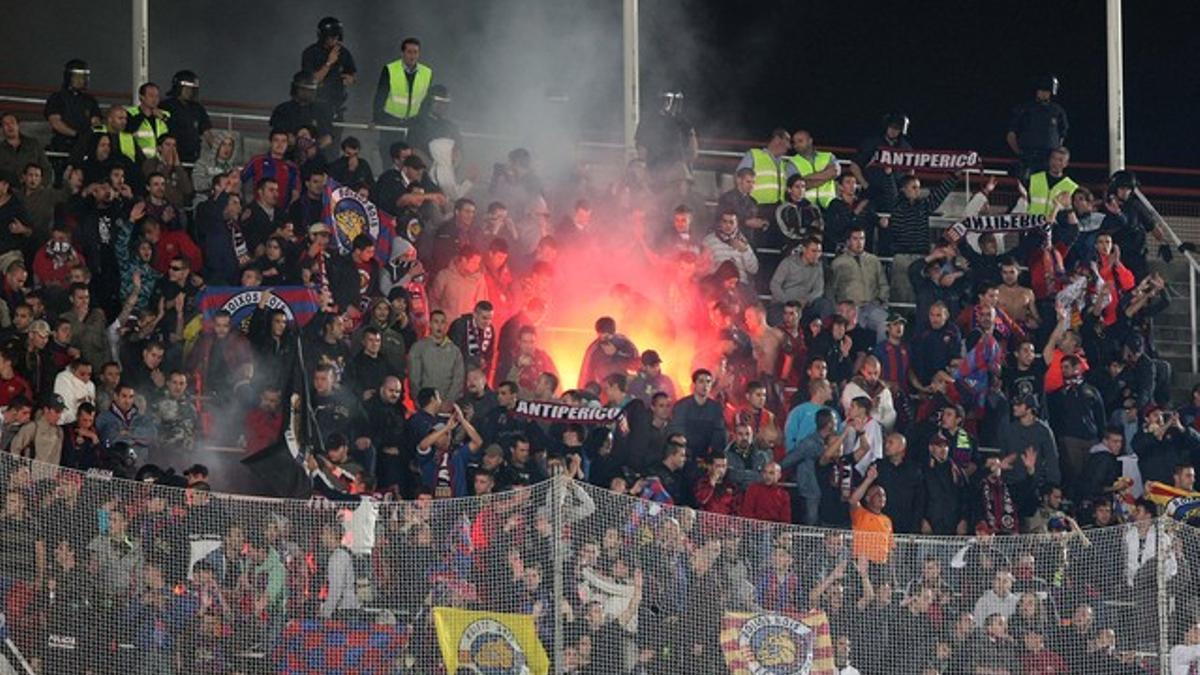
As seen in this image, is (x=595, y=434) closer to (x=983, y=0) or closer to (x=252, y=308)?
(x=252, y=308)

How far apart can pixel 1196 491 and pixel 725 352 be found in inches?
147

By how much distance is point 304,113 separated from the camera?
21734 millimetres

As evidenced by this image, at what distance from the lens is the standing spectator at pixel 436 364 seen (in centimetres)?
1997

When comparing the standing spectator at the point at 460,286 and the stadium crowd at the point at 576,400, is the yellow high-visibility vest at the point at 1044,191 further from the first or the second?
the standing spectator at the point at 460,286

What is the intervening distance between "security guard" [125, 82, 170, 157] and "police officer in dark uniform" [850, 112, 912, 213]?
19.2 feet

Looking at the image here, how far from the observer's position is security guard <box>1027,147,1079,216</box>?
23.7 meters

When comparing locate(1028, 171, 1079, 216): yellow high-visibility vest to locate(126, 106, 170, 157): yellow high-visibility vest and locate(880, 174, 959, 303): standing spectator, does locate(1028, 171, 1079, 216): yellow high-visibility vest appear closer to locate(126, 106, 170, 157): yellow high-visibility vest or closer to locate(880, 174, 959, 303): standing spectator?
locate(880, 174, 959, 303): standing spectator

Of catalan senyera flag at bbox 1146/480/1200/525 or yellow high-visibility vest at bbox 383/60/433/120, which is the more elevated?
yellow high-visibility vest at bbox 383/60/433/120

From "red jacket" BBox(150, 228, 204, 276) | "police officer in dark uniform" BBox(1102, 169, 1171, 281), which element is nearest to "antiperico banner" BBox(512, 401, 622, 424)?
"red jacket" BBox(150, 228, 204, 276)

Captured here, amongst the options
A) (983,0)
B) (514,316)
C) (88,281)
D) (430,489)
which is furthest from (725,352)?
(983,0)

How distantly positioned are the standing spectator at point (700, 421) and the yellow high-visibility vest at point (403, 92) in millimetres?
4262

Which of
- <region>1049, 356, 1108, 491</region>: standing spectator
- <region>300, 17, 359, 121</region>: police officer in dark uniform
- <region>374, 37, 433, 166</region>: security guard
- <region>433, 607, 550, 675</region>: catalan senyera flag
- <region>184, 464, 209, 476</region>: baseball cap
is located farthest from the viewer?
<region>374, 37, 433, 166</region>: security guard

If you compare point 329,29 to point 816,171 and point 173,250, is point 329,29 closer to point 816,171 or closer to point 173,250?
point 173,250

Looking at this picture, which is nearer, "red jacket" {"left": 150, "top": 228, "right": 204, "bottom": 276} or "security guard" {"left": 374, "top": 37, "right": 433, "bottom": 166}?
"red jacket" {"left": 150, "top": 228, "right": 204, "bottom": 276}
